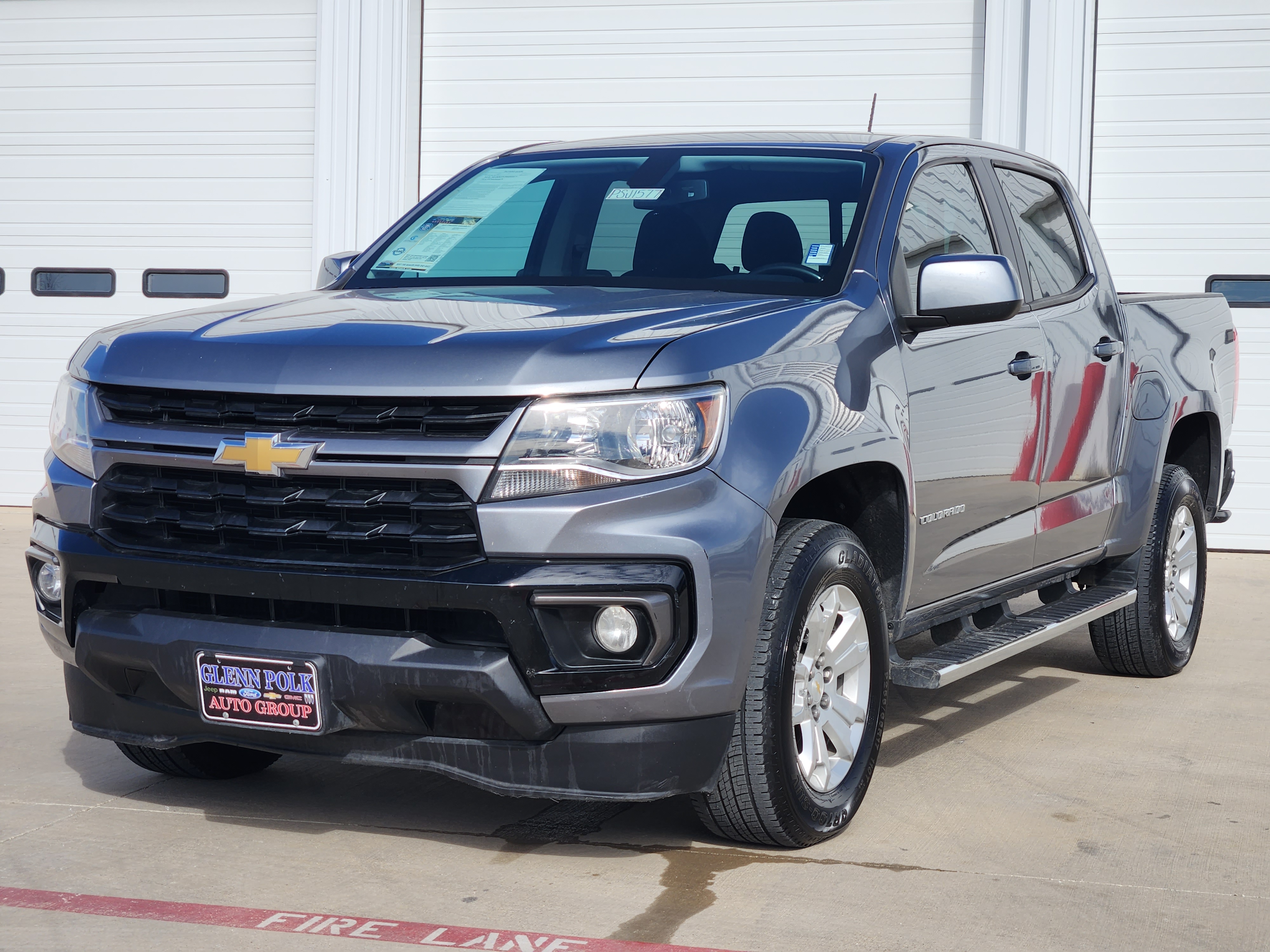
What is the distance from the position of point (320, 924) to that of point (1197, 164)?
8.03m

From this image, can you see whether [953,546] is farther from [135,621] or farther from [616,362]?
[135,621]

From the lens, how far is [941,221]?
456 cm

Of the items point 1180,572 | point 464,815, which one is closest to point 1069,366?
point 1180,572

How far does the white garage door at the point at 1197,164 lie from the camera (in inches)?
372

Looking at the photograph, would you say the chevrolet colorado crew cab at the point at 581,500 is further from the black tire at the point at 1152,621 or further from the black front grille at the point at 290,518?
the black tire at the point at 1152,621

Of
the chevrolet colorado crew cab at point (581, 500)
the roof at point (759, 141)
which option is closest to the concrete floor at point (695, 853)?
the chevrolet colorado crew cab at point (581, 500)

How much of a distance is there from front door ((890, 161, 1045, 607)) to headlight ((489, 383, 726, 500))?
0.95 meters

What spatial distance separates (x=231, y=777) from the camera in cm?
430

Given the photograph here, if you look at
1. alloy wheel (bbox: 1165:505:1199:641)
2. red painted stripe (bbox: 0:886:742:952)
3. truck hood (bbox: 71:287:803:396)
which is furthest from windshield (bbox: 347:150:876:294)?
alloy wheel (bbox: 1165:505:1199:641)

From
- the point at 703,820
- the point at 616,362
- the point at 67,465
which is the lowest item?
the point at 703,820

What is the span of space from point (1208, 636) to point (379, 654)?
15.9 ft

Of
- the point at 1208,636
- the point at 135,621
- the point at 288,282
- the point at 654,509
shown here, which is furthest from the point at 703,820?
the point at 288,282

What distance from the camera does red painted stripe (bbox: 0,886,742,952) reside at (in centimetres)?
305

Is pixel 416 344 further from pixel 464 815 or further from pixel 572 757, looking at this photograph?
pixel 464 815
